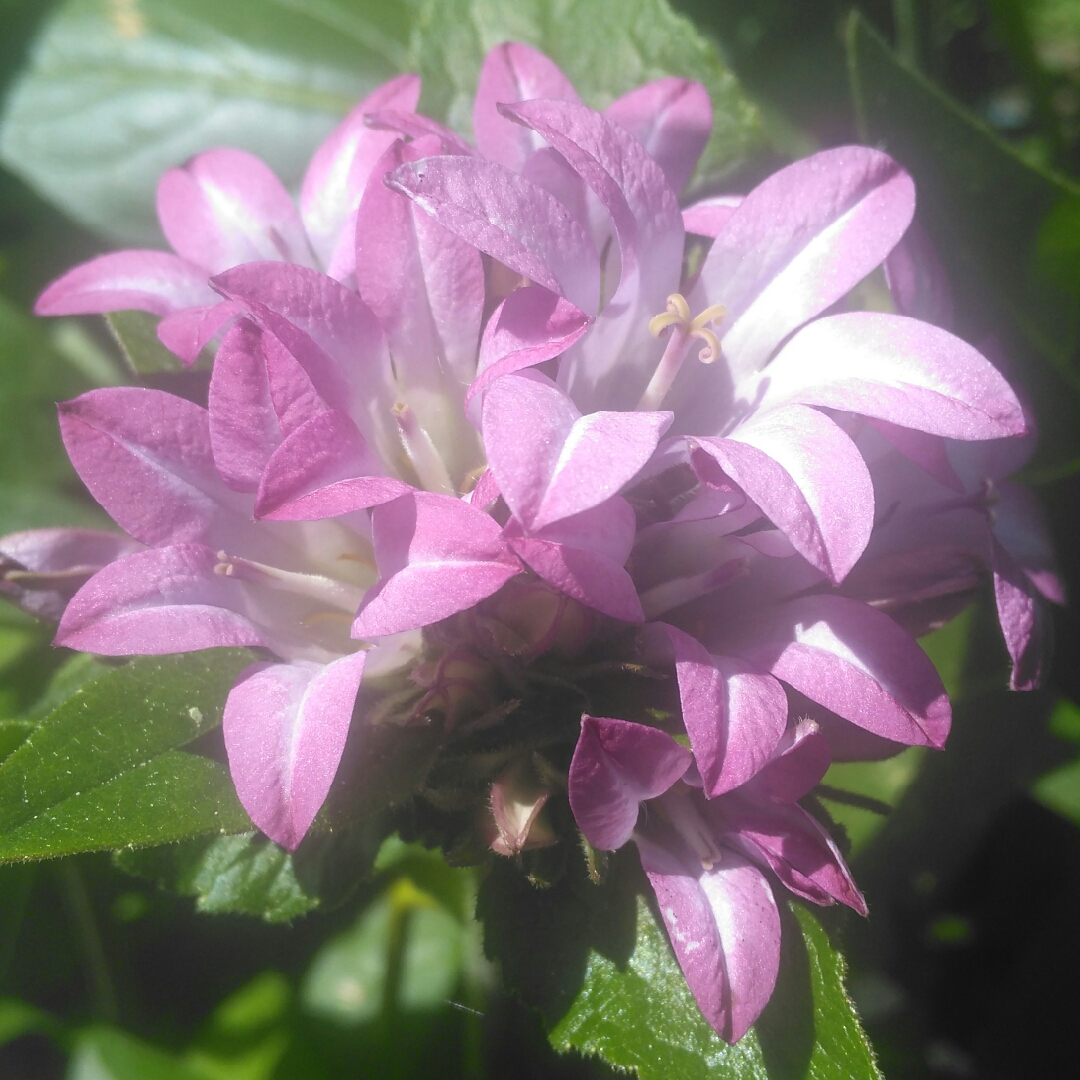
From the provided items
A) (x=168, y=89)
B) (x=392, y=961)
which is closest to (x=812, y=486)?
(x=392, y=961)

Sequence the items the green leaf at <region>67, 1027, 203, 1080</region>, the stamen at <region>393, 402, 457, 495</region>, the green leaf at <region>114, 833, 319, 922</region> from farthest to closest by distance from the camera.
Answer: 1. the green leaf at <region>67, 1027, 203, 1080</region>
2. the green leaf at <region>114, 833, 319, 922</region>
3. the stamen at <region>393, 402, 457, 495</region>

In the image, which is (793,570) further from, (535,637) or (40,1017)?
(40,1017)

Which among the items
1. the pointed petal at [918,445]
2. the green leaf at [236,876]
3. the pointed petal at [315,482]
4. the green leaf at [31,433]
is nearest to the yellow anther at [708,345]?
the pointed petal at [918,445]

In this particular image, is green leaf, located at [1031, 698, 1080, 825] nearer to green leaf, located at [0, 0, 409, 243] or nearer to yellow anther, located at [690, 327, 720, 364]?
yellow anther, located at [690, 327, 720, 364]

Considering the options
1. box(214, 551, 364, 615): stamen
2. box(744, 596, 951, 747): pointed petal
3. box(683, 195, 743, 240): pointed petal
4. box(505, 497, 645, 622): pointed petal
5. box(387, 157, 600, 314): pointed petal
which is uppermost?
box(387, 157, 600, 314): pointed petal

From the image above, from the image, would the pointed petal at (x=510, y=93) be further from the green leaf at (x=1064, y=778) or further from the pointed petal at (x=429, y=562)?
the green leaf at (x=1064, y=778)

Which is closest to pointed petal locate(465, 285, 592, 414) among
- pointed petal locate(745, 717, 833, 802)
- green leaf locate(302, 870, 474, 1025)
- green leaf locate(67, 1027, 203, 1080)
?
pointed petal locate(745, 717, 833, 802)

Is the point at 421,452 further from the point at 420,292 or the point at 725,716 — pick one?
the point at 725,716
